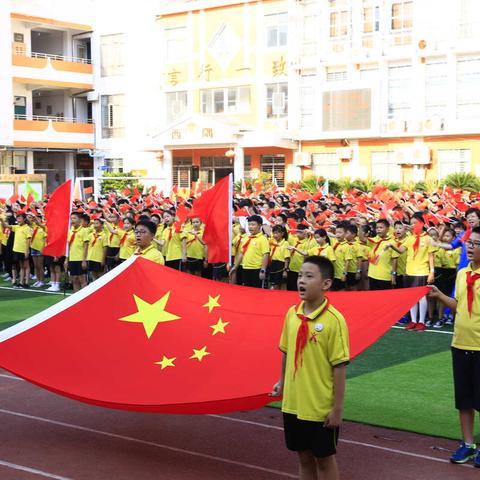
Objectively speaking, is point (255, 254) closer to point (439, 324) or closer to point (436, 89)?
point (439, 324)

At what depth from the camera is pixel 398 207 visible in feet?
50.3

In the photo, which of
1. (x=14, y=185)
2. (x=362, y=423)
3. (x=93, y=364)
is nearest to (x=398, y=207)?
(x=362, y=423)

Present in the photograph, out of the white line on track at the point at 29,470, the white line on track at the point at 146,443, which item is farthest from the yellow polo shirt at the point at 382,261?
the white line on track at the point at 29,470

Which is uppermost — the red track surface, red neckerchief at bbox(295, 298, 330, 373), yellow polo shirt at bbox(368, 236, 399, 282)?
red neckerchief at bbox(295, 298, 330, 373)

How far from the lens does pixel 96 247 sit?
15086 millimetres

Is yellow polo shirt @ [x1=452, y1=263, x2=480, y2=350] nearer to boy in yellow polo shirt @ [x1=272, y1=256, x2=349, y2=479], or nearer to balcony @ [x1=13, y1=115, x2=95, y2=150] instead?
boy in yellow polo shirt @ [x1=272, y1=256, x2=349, y2=479]

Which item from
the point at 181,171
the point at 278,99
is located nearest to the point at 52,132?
the point at 181,171

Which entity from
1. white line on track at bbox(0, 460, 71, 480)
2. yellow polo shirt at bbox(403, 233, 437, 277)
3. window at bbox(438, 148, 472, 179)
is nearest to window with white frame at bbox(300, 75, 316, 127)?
window at bbox(438, 148, 472, 179)

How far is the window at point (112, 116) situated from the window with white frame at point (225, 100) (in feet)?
16.2

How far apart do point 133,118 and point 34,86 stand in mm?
4957

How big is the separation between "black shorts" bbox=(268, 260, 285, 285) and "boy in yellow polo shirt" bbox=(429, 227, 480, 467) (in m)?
7.37

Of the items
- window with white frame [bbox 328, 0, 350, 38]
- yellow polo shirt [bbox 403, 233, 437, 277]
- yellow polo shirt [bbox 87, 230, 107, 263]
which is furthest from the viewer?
window with white frame [bbox 328, 0, 350, 38]

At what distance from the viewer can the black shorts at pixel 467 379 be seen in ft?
19.9

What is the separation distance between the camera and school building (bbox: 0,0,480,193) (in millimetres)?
30484
